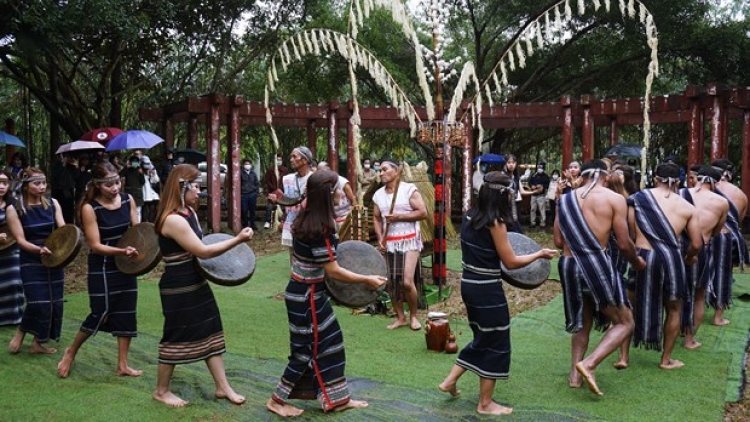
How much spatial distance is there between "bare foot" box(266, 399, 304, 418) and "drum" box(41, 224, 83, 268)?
2.10 metres

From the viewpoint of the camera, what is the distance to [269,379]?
16.5ft

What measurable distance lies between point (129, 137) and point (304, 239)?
370 inches

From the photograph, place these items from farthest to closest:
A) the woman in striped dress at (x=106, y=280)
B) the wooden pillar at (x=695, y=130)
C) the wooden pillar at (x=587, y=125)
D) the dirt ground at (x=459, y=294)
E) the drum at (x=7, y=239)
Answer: the wooden pillar at (x=587, y=125) < the wooden pillar at (x=695, y=130) < the dirt ground at (x=459, y=294) < the drum at (x=7, y=239) < the woman in striped dress at (x=106, y=280)

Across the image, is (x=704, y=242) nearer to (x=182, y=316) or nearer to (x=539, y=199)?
(x=182, y=316)

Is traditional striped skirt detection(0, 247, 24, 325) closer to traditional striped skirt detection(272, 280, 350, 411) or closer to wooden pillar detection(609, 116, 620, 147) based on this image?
traditional striped skirt detection(272, 280, 350, 411)

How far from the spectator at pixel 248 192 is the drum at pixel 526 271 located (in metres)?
10.9

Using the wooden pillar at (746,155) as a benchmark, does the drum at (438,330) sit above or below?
Answer: below

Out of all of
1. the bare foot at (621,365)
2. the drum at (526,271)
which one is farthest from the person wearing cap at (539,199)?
the drum at (526,271)

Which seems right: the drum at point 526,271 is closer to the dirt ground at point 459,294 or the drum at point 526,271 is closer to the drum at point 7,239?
the dirt ground at point 459,294

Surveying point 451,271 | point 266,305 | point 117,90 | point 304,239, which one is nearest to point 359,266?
point 304,239

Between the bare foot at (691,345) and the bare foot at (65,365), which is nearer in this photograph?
the bare foot at (65,365)

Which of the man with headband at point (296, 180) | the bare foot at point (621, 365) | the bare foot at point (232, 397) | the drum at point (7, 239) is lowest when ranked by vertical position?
the bare foot at point (621, 365)

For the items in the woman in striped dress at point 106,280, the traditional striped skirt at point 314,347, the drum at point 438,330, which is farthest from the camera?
the drum at point 438,330

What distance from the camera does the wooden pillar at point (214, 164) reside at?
14.2 m
